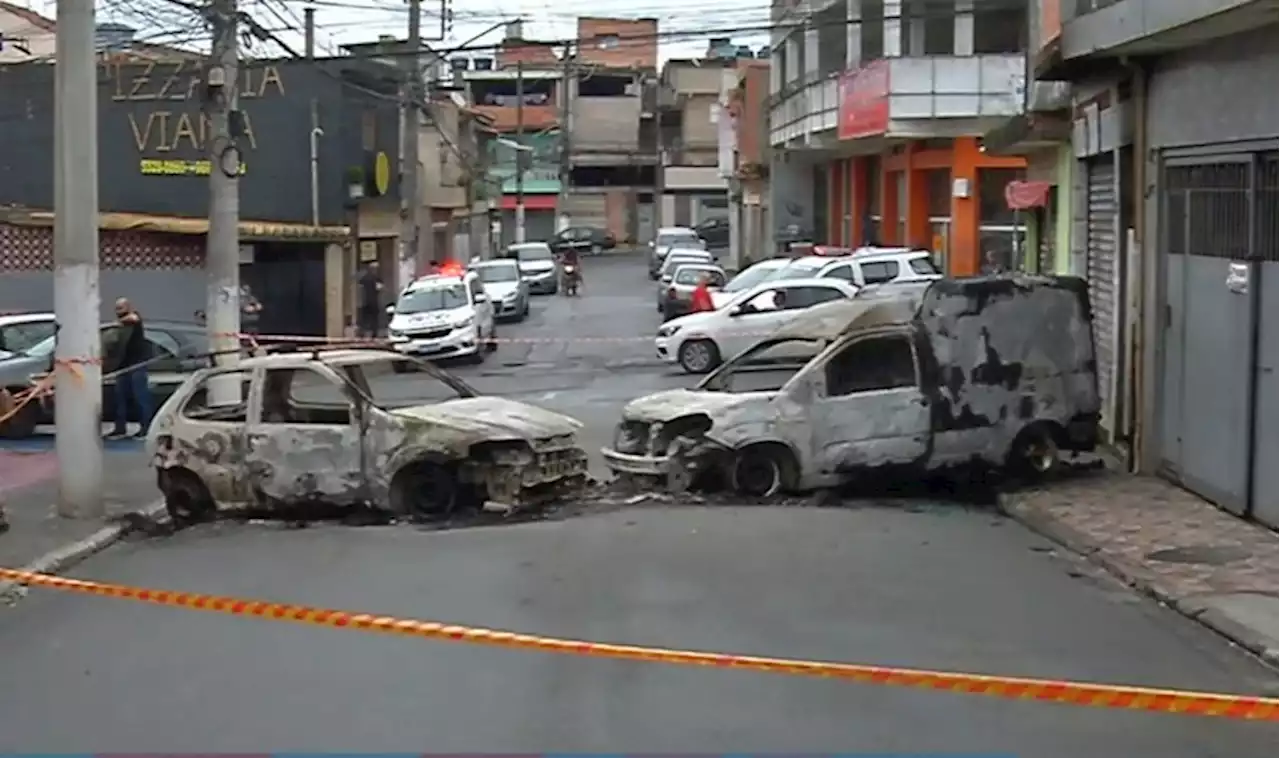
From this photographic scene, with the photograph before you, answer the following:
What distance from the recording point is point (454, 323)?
118 ft

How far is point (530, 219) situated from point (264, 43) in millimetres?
75491

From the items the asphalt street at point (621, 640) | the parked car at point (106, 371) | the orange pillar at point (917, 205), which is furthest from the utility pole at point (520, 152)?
the asphalt street at point (621, 640)

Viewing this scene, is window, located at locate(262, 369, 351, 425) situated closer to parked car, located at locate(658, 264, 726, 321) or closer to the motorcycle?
parked car, located at locate(658, 264, 726, 321)

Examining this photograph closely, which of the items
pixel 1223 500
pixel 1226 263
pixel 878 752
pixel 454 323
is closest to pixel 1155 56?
pixel 1226 263

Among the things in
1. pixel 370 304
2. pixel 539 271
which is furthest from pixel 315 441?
→ pixel 539 271

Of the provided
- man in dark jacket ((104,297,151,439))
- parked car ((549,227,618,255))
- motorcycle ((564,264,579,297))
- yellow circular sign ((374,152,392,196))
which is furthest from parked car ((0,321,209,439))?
parked car ((549,227,618,255))

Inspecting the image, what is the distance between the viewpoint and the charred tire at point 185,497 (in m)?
16.6

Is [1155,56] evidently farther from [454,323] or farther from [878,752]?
[454,323]

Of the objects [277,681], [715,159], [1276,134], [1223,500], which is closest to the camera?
[277,681]

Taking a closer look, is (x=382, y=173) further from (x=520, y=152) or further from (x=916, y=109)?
(x=520, y=152)

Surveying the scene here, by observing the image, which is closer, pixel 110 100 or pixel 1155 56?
pixel 1155 56

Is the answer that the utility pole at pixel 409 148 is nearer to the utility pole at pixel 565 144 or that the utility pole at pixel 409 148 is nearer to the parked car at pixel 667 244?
the parked car at pixel 667 244

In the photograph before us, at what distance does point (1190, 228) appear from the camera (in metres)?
16.5

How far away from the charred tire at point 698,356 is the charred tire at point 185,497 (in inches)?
620
